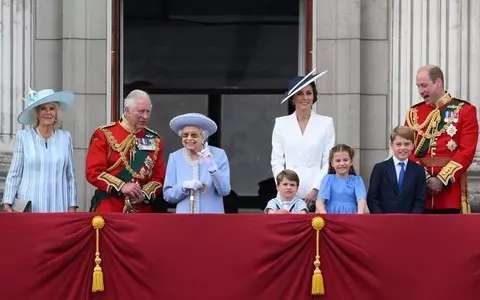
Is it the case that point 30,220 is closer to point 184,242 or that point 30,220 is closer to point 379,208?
point 184,242

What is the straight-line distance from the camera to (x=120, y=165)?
11.4 metres

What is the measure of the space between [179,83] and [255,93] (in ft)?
2.73

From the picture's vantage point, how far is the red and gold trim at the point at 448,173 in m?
11.3

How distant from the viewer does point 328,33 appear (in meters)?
13.4

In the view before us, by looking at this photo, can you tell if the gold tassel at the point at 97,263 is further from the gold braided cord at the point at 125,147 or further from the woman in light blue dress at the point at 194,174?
the gold braided cord at the point at 125,147

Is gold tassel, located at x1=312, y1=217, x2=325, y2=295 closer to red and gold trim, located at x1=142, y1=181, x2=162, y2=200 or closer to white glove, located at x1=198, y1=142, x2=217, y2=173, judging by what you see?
white glove, located at x1=198, y1=142, x2=217, y2=173

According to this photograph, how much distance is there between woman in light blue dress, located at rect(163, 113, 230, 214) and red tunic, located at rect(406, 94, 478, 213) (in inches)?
65.4

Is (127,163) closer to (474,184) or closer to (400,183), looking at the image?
(400,183)

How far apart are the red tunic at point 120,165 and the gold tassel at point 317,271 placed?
156 centimetres

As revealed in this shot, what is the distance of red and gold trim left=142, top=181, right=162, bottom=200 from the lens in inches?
446

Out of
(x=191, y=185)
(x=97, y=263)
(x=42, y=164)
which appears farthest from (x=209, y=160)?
(x=42, y=164)

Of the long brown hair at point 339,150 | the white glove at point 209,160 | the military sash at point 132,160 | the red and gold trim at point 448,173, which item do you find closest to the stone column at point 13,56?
the military sash at point 132,160

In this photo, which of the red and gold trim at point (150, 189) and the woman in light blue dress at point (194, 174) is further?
the red and gold trim at point (150, 189)

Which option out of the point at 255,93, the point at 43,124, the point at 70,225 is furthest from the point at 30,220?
the point at 255,93
